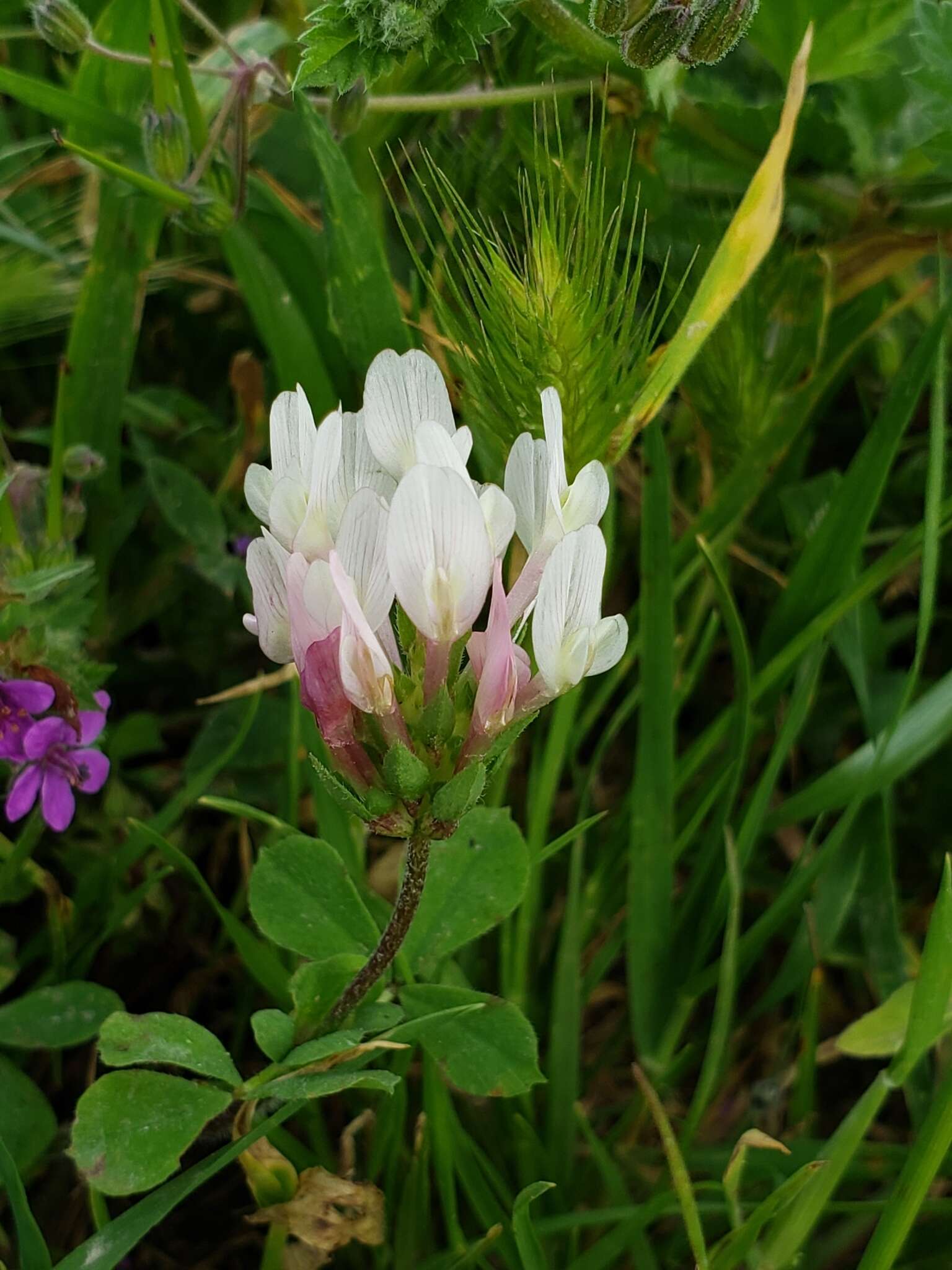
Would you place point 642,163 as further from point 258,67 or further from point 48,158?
point 48,158

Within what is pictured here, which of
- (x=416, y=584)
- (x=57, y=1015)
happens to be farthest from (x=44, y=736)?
(x=416, y=584)

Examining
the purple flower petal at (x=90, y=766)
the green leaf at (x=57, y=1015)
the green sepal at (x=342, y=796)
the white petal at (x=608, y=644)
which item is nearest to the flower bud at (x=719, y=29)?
the white petal at (x=608, y=644)

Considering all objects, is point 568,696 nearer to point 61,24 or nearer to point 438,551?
point 438,551

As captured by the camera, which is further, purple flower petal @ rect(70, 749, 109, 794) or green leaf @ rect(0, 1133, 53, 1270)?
purple flower petal @ rect(70, 749, 109, 794)

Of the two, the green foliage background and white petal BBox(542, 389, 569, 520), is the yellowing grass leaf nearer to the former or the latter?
the green foliage background

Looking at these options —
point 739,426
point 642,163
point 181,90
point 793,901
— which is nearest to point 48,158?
point 181,90

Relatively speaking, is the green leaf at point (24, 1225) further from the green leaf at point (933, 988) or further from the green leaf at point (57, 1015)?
the green leaf at point (933, 988)

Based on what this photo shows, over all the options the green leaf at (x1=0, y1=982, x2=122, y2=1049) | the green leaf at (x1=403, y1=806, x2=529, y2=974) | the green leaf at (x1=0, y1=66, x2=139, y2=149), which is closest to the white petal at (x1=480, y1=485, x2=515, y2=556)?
the green leaf at (x1=403, y1=806, x2=529, y2=974)
